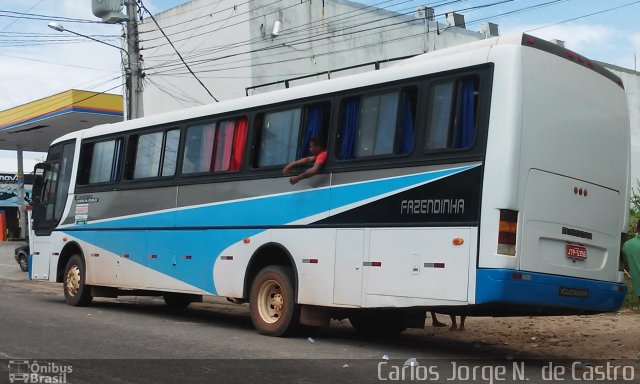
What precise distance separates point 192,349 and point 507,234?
3.83 m

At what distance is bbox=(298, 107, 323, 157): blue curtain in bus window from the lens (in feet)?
35.9

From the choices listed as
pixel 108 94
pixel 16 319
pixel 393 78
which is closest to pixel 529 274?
pixel 393 78

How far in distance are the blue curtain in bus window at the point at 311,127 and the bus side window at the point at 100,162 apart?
4947 millimetres

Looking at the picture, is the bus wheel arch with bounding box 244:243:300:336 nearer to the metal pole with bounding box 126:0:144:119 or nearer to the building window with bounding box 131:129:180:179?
the building window with bounding box 131:129:180:179

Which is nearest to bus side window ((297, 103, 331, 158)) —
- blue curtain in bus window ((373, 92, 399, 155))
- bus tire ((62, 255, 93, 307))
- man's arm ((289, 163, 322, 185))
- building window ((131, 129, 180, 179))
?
man's arm ((289, 163, 322, 185))

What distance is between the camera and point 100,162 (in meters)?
15.4

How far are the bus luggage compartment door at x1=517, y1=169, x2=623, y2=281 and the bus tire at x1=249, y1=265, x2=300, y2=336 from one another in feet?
11.4

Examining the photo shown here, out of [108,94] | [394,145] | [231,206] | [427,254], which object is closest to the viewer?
[427,254]

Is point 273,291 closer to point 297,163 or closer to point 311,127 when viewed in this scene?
point 297,163

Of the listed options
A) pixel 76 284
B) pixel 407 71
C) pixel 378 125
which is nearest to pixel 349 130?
pixel 378 125

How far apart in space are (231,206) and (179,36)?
1639 cm

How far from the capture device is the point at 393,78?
32.8 feet

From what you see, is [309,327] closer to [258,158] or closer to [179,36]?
[258,158]

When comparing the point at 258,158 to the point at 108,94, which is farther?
the point at 108,94
